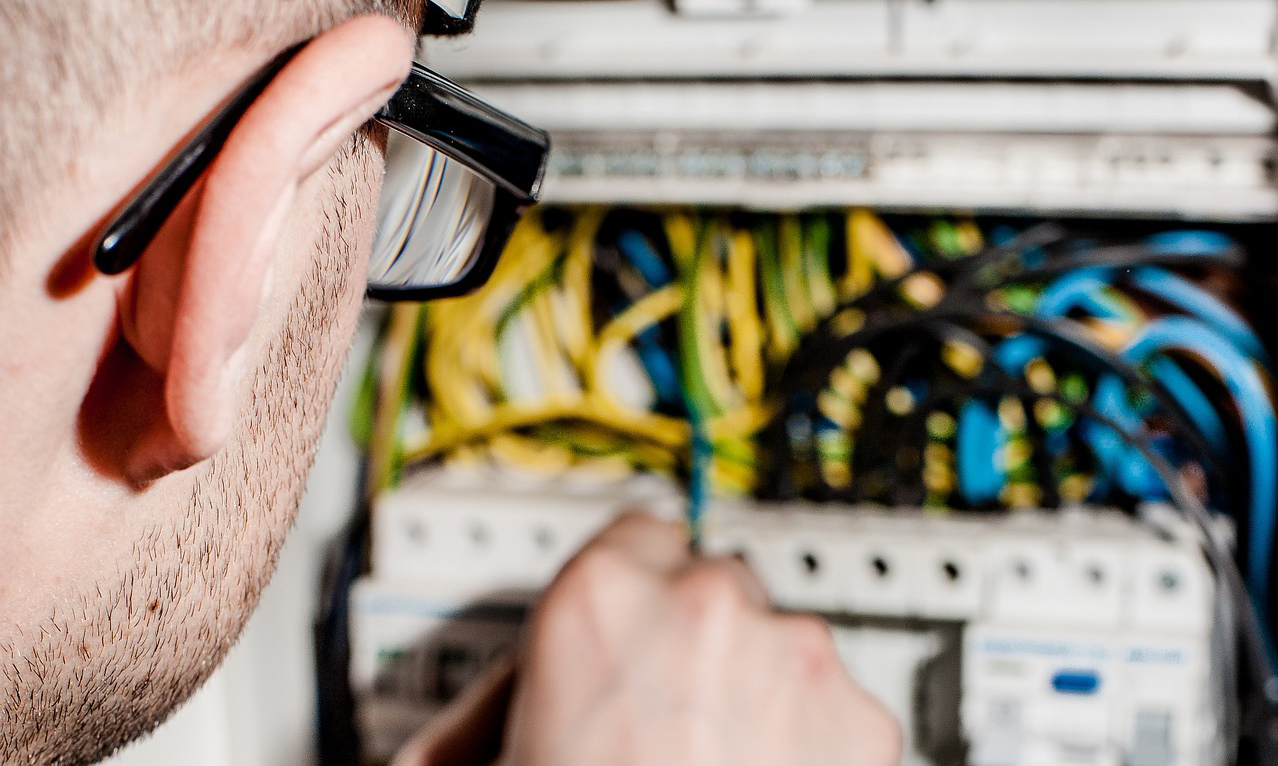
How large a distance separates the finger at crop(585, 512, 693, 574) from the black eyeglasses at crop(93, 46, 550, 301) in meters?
0.21

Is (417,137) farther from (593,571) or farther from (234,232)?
(593,571)

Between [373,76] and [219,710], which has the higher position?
[373,76]

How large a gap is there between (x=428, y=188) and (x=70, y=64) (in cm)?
28

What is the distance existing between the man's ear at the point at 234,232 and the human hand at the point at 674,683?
0.29 metres

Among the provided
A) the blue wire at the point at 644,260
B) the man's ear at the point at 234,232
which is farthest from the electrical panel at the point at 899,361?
the man's ear at the point at 234,232

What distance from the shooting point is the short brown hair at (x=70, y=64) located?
23 cm

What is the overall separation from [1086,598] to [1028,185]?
320 millimetres

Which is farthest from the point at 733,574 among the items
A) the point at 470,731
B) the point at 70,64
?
the point at 70,64

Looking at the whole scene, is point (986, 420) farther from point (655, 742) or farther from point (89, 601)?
point (89, 601)

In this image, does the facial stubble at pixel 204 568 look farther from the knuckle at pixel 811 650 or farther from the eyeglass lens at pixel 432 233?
the knuckle at pixel 811 650

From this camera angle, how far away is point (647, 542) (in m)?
0.63

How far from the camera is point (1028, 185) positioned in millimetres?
671

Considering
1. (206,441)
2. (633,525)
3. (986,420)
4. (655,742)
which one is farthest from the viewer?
(986,420)

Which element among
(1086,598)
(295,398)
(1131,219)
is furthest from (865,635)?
(295,398)
